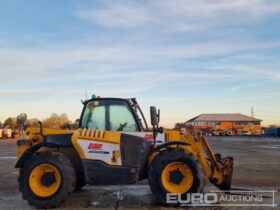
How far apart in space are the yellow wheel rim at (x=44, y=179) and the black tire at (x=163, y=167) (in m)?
1.97

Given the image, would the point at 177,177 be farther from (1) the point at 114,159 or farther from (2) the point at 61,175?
(2) the point at 61,175

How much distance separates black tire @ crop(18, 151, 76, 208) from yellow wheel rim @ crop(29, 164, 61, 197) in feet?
0.23

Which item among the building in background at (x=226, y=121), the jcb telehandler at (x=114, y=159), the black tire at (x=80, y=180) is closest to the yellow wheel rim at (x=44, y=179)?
the jcb telehandler at (x=114, y=159)

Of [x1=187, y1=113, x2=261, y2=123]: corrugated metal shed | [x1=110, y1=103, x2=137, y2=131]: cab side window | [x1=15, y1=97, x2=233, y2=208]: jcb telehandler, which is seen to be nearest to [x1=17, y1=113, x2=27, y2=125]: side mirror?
[x1=15, y1=97, x2=233, y2=208]: jcb telehandler

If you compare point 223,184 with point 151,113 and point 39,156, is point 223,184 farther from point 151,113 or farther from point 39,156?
point 39,156

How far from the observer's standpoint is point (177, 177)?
8.66 metres

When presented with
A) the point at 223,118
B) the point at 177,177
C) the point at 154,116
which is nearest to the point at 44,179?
the point at 154,116

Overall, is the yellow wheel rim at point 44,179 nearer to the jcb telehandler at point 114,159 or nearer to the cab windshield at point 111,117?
the jcb telehandler at point 114,159

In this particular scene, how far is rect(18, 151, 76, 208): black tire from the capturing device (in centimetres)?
852

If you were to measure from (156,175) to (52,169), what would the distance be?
219 cm

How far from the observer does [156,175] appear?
8609 mm

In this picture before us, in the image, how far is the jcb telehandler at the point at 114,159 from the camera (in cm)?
860

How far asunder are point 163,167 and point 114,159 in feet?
3.46

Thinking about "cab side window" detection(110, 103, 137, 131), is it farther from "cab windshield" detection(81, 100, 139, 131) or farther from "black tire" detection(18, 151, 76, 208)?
"black tire" detection(18, 151, 76, 208)
